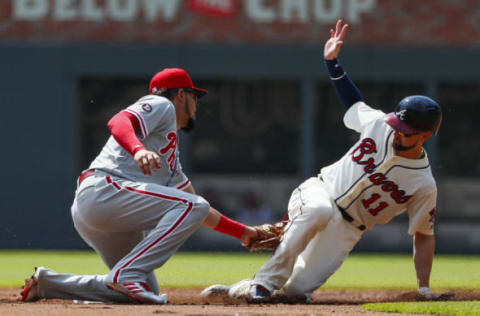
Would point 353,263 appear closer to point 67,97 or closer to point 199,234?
point 199,234

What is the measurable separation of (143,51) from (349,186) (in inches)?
378

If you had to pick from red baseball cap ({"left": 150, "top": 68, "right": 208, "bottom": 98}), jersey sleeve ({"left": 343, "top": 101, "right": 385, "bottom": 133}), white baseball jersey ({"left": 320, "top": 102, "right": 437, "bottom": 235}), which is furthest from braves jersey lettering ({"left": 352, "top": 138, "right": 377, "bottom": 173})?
red baseball cap ({"left": 150, "top": 68, "right": 208, "bottom": 98})

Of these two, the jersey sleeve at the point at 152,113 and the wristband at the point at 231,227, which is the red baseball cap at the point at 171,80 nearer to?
the jersey sleeve at the point at 152,113

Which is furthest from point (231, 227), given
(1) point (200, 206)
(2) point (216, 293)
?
(2) point (216, 293)

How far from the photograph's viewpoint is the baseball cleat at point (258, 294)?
18.0 feet

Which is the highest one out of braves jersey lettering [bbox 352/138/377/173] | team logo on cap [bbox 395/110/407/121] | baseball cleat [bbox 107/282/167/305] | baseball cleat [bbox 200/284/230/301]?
team logo on cap [bbox 395/110/407/121]

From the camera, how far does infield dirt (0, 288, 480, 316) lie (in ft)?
15.5

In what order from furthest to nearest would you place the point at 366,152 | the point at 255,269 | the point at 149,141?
1. the point at 255,269
2. the point at 366,152
3. the point at 149,141

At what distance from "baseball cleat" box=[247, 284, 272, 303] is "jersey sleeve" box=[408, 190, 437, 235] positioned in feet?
3.29

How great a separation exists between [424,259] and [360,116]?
0.98 m

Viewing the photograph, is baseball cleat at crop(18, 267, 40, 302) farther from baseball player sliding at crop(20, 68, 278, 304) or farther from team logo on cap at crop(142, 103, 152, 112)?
team logo on cap at crop(142, 103, 152, 112)

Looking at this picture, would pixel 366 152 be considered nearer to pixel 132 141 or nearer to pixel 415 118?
pixel 415 118

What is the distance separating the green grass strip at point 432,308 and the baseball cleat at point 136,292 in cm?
126

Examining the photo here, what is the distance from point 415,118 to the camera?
5547 mm
